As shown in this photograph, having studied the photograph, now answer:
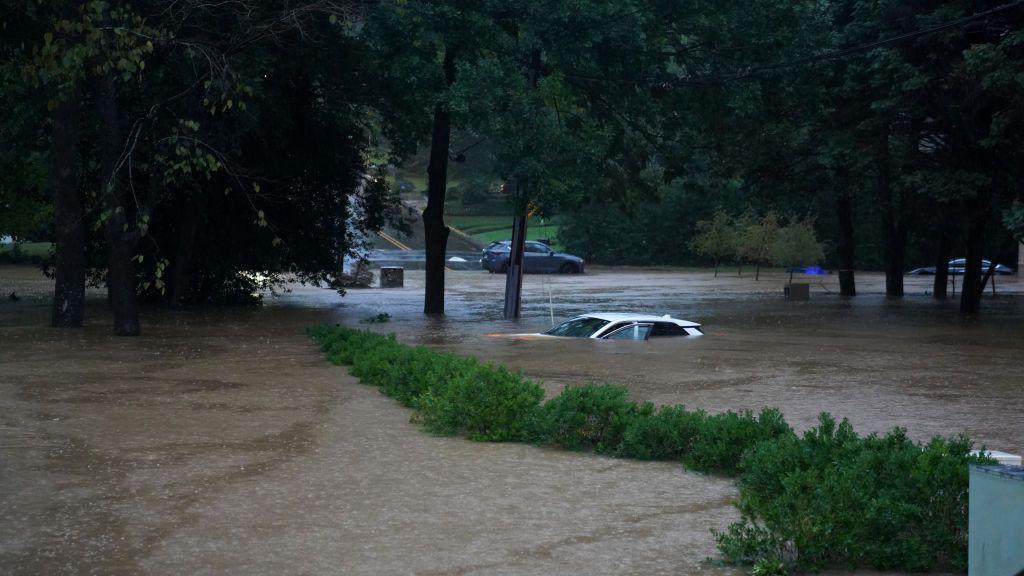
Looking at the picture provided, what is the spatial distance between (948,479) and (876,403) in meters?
8.65

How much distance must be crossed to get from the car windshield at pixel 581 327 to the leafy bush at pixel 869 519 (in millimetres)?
15359

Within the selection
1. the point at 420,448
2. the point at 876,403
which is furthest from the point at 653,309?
the point at 420,448

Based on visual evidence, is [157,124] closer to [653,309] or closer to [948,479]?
[653,309]

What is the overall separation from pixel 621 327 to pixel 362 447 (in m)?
11.7

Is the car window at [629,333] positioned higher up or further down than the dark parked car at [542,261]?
further down

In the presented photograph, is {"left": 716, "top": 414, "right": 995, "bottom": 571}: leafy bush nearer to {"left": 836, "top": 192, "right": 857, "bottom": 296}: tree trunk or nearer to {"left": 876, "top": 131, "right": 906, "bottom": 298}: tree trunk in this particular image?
{"left": 876, "top": 131, "right": 906, "bottom": 298}: tree trunk

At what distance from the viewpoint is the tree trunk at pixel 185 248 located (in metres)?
30.5

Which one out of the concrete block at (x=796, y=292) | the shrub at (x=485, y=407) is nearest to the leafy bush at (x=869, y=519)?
the shrub at (x=485, y=407)

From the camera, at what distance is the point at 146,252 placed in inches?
1250

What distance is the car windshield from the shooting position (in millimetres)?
23672

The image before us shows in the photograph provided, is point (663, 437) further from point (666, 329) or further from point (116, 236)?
point (116, 236)

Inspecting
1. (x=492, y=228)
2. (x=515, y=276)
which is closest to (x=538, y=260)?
(x=492, y=228)

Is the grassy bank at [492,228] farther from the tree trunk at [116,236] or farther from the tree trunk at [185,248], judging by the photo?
the tree trunk at [116,236]

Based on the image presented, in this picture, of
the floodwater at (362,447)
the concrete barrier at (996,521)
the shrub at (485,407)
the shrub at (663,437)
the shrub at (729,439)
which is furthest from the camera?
the shrub at (485,407)
